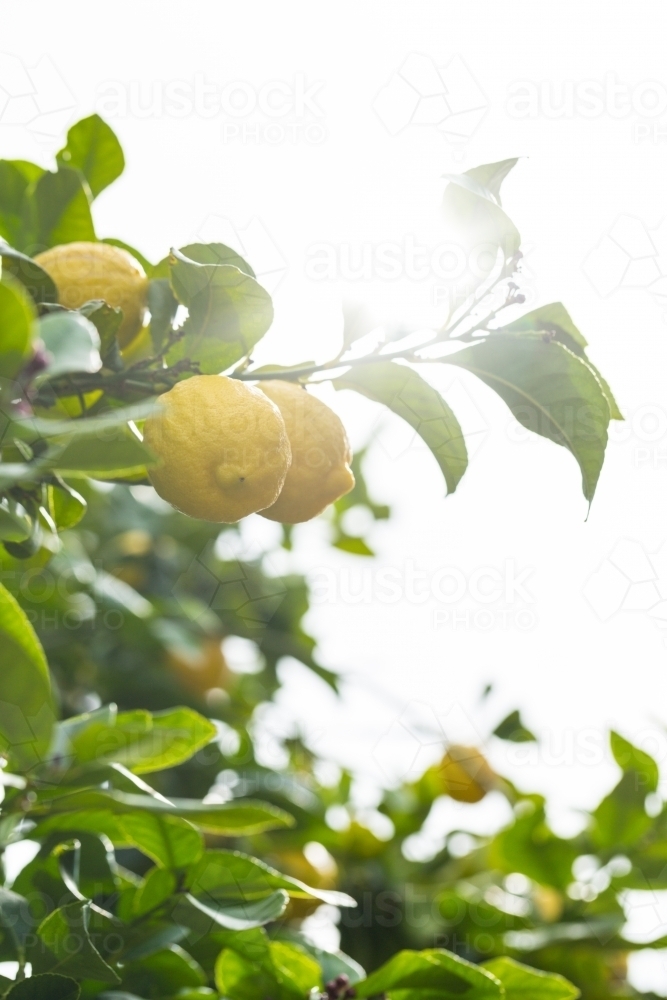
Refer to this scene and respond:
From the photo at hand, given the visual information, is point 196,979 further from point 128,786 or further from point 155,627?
point 155,627

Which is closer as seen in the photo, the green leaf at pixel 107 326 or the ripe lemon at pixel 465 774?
the green leaf at pixel 107 326

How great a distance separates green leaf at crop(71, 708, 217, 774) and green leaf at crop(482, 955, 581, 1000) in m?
0.33

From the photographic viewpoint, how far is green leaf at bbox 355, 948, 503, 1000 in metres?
0.77

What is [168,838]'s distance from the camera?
79 cm

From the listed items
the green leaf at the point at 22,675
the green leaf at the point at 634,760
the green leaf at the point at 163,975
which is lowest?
the green leaf at the point at 634,760

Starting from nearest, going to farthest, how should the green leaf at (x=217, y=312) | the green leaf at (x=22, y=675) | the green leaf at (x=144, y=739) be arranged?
the green leaf at (x=22, y=675), the green leaf at (x=217, y=312), the green leaf at (x=144, y=739)

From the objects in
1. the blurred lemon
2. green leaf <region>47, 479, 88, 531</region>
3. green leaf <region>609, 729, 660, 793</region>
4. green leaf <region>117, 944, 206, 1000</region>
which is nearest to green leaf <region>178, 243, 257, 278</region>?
green leaf <region>47, 479, 88, 531</region>

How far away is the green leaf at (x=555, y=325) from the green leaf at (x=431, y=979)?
46 cm

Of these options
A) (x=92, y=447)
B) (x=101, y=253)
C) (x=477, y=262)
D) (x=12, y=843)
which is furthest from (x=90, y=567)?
(x=92, y=447)

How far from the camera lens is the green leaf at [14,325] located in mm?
421

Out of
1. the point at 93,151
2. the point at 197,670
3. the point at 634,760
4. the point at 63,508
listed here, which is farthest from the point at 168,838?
the point at 197,670

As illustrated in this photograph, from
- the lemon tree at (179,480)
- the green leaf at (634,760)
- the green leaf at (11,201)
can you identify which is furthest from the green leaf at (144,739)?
the green leaf at (634,760)

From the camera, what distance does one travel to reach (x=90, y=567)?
1.67 metres

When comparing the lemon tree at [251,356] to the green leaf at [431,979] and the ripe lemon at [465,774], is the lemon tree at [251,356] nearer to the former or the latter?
the green leaf at [431,979]
